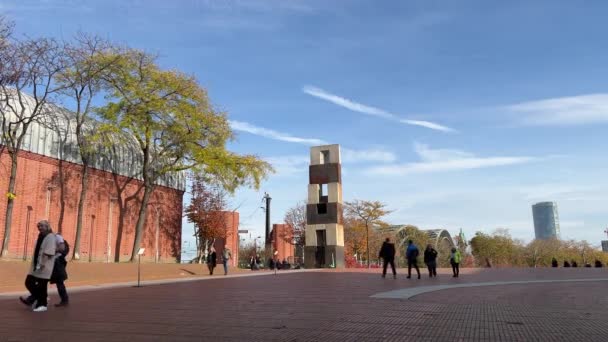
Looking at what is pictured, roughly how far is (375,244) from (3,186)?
4783 centimetres

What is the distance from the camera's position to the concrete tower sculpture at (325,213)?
131ft

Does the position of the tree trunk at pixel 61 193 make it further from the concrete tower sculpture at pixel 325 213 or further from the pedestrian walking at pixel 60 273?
the pedestrian walking at pixel 60 273

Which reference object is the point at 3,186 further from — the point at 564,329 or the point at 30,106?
the point at 564,329

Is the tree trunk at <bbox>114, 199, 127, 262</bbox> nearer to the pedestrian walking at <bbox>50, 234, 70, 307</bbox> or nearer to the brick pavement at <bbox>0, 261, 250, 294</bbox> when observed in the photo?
the brick pavement at <bbox>0, 261, 250, 294</bbox>

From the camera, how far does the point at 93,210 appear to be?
33469 mm

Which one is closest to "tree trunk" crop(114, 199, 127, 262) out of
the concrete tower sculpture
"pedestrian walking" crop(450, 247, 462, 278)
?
the concrete tower sculpture

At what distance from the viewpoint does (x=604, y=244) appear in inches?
3755

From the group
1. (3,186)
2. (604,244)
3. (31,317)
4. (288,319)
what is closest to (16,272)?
(3,186)

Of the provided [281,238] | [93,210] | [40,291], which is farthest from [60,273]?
[281,238]

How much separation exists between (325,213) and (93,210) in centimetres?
1780

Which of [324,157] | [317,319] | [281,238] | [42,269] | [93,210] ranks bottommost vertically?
[317,319]

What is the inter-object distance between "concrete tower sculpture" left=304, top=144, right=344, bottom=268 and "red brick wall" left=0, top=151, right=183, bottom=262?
11842mm

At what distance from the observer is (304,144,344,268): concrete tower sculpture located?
39875 mm

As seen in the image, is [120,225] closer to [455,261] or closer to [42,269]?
[455,261]
